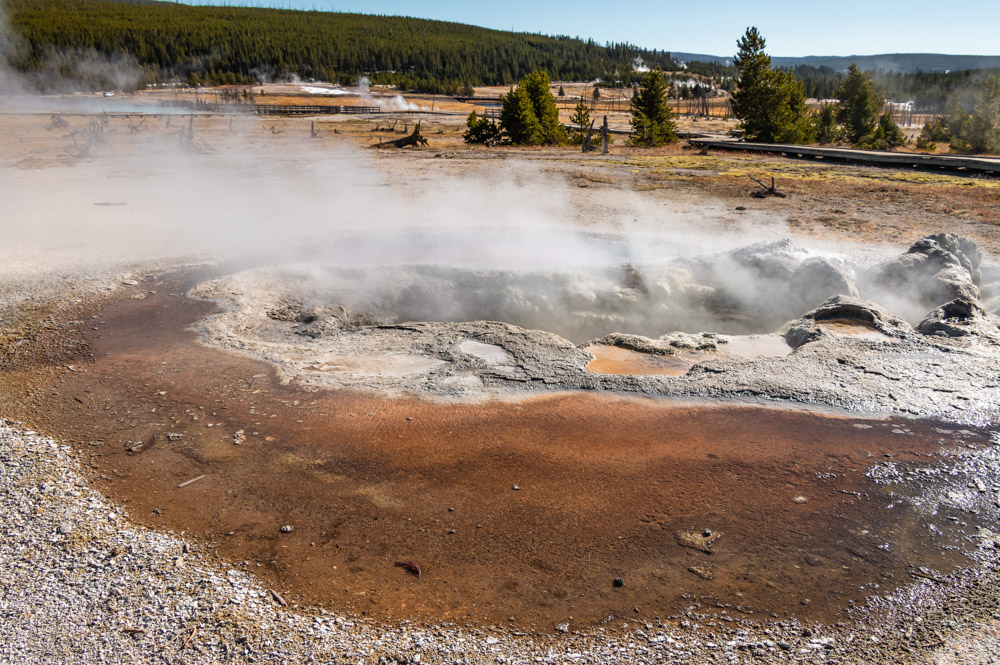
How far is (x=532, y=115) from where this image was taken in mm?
29094

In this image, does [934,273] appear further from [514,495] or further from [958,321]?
[514,495]

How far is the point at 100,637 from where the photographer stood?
3209 millimetres

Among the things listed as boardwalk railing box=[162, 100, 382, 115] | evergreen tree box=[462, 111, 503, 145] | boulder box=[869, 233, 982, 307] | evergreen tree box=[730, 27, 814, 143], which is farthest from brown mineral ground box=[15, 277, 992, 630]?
boardwalk railing box=[162, 100, 382, 115]

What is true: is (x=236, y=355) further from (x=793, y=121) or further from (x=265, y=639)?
(x=793, y=121)

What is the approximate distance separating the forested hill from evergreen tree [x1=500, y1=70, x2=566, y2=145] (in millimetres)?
34858

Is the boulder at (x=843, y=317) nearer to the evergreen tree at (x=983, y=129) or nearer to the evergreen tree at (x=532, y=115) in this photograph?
the evergreen tree at (x=532, y=115)

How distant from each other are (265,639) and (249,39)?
9629 cm

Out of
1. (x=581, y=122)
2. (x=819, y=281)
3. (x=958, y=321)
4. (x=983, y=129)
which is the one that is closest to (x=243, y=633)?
(x=958, y=321)

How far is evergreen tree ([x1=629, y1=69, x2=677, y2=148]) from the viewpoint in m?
30.3

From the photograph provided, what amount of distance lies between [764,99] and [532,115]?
12.3 metres

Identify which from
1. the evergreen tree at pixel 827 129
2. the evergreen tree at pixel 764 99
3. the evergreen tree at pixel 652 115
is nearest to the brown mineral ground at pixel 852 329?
the evergreen tree at pixel 652 115

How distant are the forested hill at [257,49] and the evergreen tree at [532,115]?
3486 cm

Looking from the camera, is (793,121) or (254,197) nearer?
(254,197)

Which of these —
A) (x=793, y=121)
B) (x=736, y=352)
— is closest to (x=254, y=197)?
(x=736, y=352)
